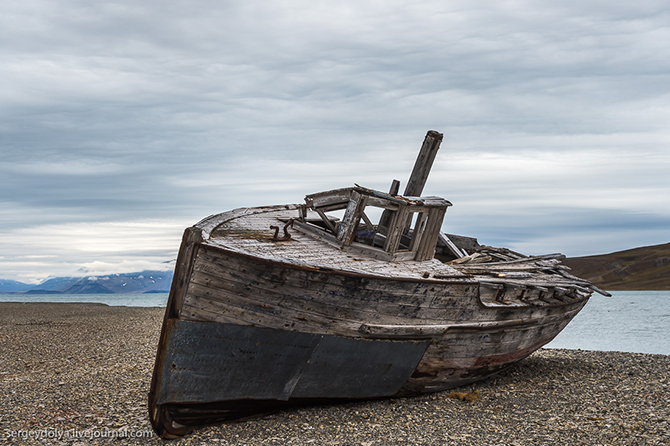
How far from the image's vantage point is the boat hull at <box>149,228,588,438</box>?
694 centimetres

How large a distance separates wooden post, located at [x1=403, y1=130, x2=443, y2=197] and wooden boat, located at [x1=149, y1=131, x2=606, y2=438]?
2.75 m

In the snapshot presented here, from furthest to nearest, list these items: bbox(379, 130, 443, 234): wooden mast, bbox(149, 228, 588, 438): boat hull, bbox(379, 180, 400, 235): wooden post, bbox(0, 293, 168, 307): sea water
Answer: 1. bbox(0, 293, 168, 307): sea water
2. bbox(379, 130, 443, 234): wooden mast
3. bbox(379, 180, 400, 235): wooden post
4. bbox(149, 228, 588, 438): boat hull

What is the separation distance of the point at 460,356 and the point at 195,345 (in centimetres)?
477

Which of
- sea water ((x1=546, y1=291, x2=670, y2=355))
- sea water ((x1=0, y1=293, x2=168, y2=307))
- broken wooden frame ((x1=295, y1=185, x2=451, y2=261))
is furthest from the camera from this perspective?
sea water ((x1=0, y1=293, x2=168, y2=307))

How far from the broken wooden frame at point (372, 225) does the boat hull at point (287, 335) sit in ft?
4.59

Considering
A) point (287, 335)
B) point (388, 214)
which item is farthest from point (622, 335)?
point (287, 335)

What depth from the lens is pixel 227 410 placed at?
763 centimetres

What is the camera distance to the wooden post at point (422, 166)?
12.9 metres

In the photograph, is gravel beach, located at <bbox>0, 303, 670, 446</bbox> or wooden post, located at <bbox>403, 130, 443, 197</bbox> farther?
wooden post, located at <bbox>403, 130, 443, 197</bbox>

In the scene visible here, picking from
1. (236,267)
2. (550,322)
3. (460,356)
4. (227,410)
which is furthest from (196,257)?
(550,322)

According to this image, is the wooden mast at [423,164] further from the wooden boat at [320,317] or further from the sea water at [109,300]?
the sea water at [109,300]

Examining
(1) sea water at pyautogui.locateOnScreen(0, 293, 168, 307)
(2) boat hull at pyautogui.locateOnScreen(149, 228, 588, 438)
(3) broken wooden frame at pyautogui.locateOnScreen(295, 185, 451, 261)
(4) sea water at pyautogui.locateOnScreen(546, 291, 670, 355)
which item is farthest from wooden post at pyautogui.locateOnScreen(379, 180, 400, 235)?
(1) sea water at pyautogui.locateOnScreen(0, 293, 168, 307)

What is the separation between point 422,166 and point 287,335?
23.1ft

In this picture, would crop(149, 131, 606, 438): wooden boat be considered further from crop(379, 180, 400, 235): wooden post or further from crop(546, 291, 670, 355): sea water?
crop(546, 291, 670, 355): sea water
